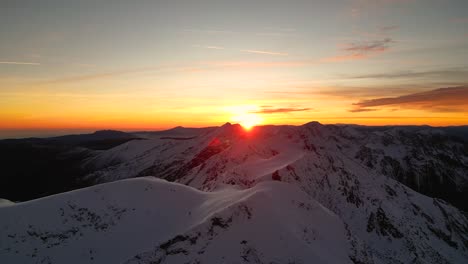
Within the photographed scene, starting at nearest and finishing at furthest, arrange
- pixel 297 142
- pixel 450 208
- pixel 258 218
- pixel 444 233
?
pixel 258 218
pixel 444 233
pixel 450 208
pixel 297 142

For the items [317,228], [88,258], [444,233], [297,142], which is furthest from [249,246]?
[297,142]

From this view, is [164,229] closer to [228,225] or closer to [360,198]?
[228,225]

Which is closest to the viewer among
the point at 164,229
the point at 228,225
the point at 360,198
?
the point at 228,225

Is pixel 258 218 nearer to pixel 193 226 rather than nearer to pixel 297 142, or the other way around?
pixel 193 226

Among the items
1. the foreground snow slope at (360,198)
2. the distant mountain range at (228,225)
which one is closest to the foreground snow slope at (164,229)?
the distant mountain range at (228,225)

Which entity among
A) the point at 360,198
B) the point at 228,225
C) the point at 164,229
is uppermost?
the point at 228,225

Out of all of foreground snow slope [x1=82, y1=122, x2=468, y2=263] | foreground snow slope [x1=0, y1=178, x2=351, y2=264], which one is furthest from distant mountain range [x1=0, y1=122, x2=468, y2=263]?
foreground snow slope [x1=82, y1=122, x2=468, y2=263]

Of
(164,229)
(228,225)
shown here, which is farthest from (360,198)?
(164,229)

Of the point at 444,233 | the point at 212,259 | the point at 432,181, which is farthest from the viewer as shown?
the point at 432,181

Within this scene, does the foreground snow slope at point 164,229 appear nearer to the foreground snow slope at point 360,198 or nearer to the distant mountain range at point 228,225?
the distant mountain range at point 228,225

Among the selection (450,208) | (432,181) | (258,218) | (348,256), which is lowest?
(432,181)
